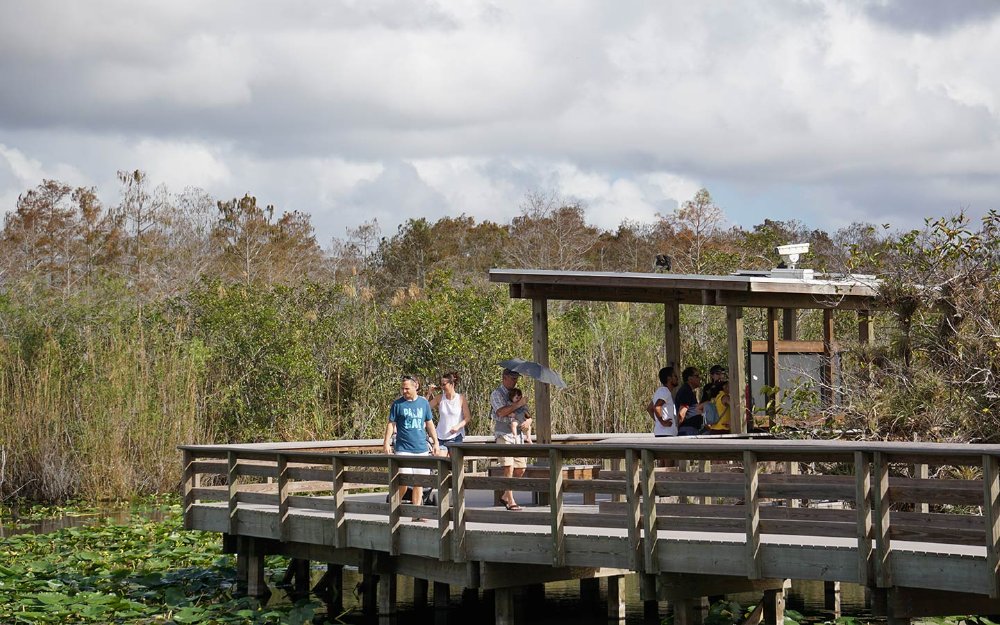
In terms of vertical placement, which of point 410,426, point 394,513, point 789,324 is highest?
point 789,324

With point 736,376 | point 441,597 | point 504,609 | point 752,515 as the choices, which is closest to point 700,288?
point 736,376

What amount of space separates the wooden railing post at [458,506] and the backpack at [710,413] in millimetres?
4203

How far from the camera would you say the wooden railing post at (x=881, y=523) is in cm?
858

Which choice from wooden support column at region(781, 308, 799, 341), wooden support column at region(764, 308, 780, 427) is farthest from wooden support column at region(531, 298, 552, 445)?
wooden support column at region(781, 308, 799, 341)

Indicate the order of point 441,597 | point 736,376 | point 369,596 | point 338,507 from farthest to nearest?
point 736,376, point 369,596, point 441,597, point 338,507

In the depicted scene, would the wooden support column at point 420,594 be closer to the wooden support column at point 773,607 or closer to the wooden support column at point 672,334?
the wooden support column at point 672,334

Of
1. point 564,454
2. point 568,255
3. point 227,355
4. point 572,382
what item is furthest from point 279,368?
point 568,255

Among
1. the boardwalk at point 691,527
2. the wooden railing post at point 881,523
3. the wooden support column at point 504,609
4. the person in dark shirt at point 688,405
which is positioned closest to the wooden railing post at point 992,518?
the boardwalk at point 691,527

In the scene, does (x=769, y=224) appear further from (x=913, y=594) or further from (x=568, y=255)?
(x=913, y=594)

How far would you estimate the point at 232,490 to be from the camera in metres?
13.8

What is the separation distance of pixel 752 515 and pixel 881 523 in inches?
35.8

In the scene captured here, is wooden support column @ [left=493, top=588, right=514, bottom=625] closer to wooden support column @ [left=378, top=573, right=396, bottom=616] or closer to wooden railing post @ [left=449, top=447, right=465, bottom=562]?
wooden railing post @ [left=449, top=447, right=465, bottom=562]

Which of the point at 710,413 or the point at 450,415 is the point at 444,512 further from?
the point at 710,413

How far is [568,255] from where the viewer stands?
4666cm
